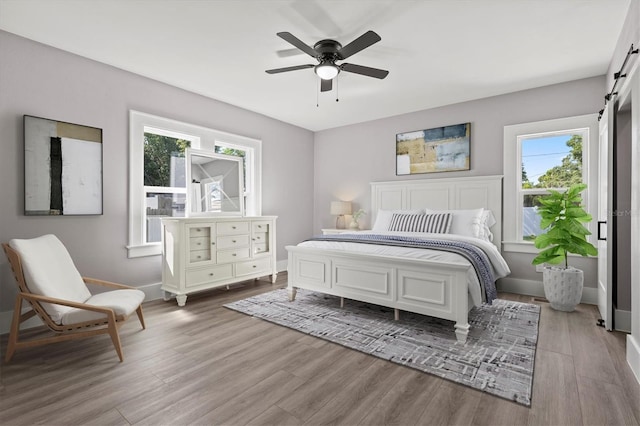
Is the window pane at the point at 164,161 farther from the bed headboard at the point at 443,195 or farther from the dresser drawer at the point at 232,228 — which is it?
the bed headboard at the point at 443,195

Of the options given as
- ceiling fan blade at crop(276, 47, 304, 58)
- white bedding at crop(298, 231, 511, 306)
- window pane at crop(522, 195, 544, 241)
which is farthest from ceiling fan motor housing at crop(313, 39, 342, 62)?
window pane at crop(522, 195, 544, 241)

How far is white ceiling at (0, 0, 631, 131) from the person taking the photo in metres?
2.52

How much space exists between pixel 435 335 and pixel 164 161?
3.81 meters

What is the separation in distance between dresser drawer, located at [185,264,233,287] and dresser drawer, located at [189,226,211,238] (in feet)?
1.40

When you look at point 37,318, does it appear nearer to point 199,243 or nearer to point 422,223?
point 199,243

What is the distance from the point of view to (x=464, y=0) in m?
2.43

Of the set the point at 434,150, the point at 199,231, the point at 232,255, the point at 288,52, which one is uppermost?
the point at 288,52

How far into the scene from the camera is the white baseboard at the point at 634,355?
6.61 feet

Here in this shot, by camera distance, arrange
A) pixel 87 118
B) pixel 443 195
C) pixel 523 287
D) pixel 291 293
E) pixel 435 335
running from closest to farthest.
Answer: pixel 435 335 < pixel 87 118 < pixel 291 293 < pixel 523 287 < pixel 443 195

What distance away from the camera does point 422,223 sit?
4.29m

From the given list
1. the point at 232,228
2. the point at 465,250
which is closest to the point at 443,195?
the point at 465,250

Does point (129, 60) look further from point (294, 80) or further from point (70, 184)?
point (294, 80)

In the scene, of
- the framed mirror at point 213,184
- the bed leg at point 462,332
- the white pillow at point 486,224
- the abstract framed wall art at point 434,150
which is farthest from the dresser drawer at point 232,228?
the white pillow at point 486,224

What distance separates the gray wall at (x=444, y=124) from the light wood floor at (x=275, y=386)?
238cm
